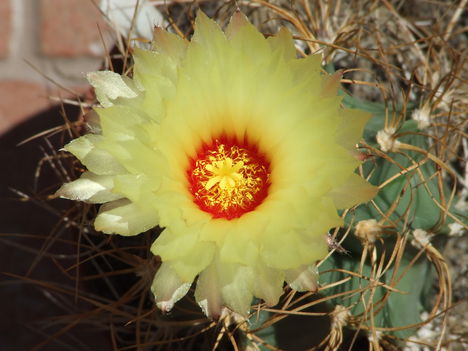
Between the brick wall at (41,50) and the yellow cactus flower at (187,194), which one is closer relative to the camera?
the yellow cactus flower at (187,194)

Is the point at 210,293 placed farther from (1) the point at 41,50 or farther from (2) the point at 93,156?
(1) the point at 41,50

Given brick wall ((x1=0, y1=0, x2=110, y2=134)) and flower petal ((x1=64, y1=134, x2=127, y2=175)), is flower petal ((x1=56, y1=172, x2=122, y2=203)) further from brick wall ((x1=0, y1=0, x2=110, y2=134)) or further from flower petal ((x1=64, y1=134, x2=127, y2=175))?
brick wall ((x1=0, y1=0, x2=110, y2=134))

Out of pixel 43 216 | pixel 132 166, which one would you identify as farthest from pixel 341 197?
pixel 43 216

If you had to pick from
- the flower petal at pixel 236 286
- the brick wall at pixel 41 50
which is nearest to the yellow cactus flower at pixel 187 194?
the flower petal at pixel 236 286

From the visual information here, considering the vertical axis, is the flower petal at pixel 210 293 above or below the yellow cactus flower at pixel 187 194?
below

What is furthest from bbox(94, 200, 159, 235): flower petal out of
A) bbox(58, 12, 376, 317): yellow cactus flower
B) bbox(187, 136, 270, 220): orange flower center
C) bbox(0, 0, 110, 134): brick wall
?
bbox(0, 0, 110, 134): brick wall

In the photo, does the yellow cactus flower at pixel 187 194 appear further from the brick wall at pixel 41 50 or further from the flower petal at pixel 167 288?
the brick wall at pixel 41 50
